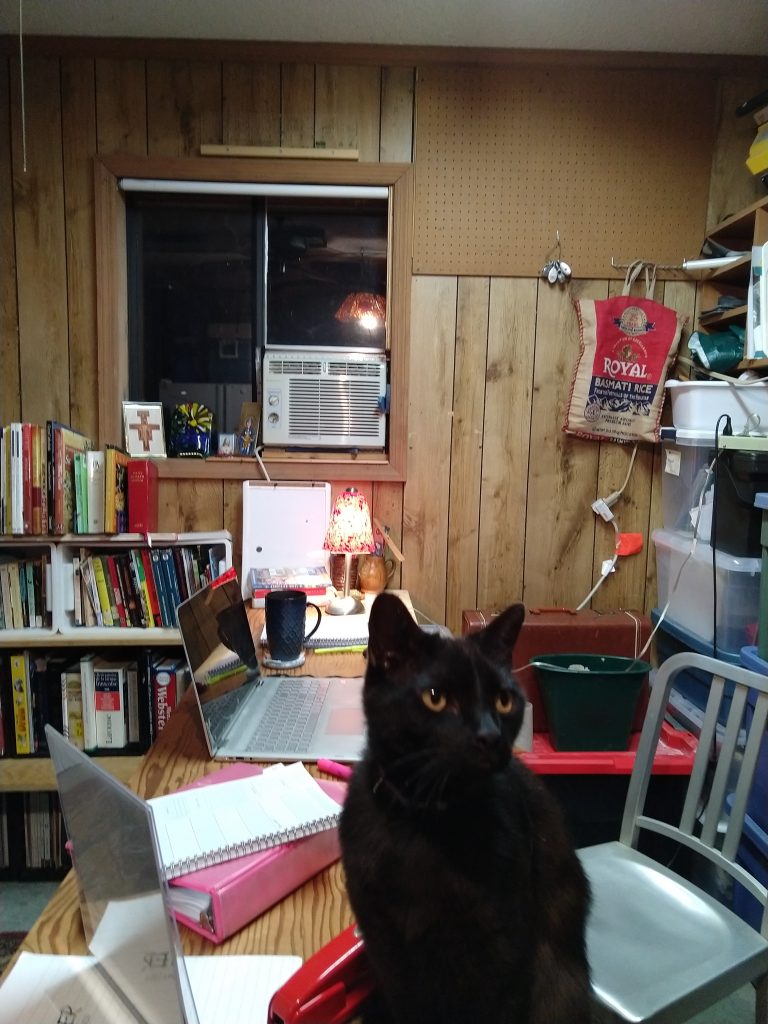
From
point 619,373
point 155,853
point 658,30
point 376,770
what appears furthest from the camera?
point 619,373

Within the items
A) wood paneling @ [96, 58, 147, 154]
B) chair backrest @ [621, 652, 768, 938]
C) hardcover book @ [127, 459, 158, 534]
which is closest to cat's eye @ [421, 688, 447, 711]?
chair backrest @ [621, 652, 768, 938]

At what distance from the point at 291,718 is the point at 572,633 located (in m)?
1.14

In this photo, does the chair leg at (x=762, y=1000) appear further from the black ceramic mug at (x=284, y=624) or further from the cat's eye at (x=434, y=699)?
the black ceramic mug at (x=284, y=624)

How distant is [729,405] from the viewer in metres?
2.00

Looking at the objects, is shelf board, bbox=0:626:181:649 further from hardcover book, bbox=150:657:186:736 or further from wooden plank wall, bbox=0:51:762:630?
wooden plank wall, bbox=0:51:762:630

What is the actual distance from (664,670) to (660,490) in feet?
3.75

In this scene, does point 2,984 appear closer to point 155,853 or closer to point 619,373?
point 155,853

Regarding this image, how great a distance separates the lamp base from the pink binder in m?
1.14

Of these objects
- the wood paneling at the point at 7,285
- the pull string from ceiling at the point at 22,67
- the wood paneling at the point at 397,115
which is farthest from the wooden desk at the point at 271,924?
the pull string from ceiling at the point at 22,67

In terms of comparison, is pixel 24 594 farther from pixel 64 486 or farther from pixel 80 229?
pixel 80 229

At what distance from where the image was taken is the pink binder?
76 centimetres

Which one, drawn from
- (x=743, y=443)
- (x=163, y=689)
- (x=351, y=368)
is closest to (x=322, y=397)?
(x=351, y=368)

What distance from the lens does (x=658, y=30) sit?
2.11 meters

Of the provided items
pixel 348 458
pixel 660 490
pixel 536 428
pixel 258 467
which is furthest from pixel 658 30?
pixel 258 467
